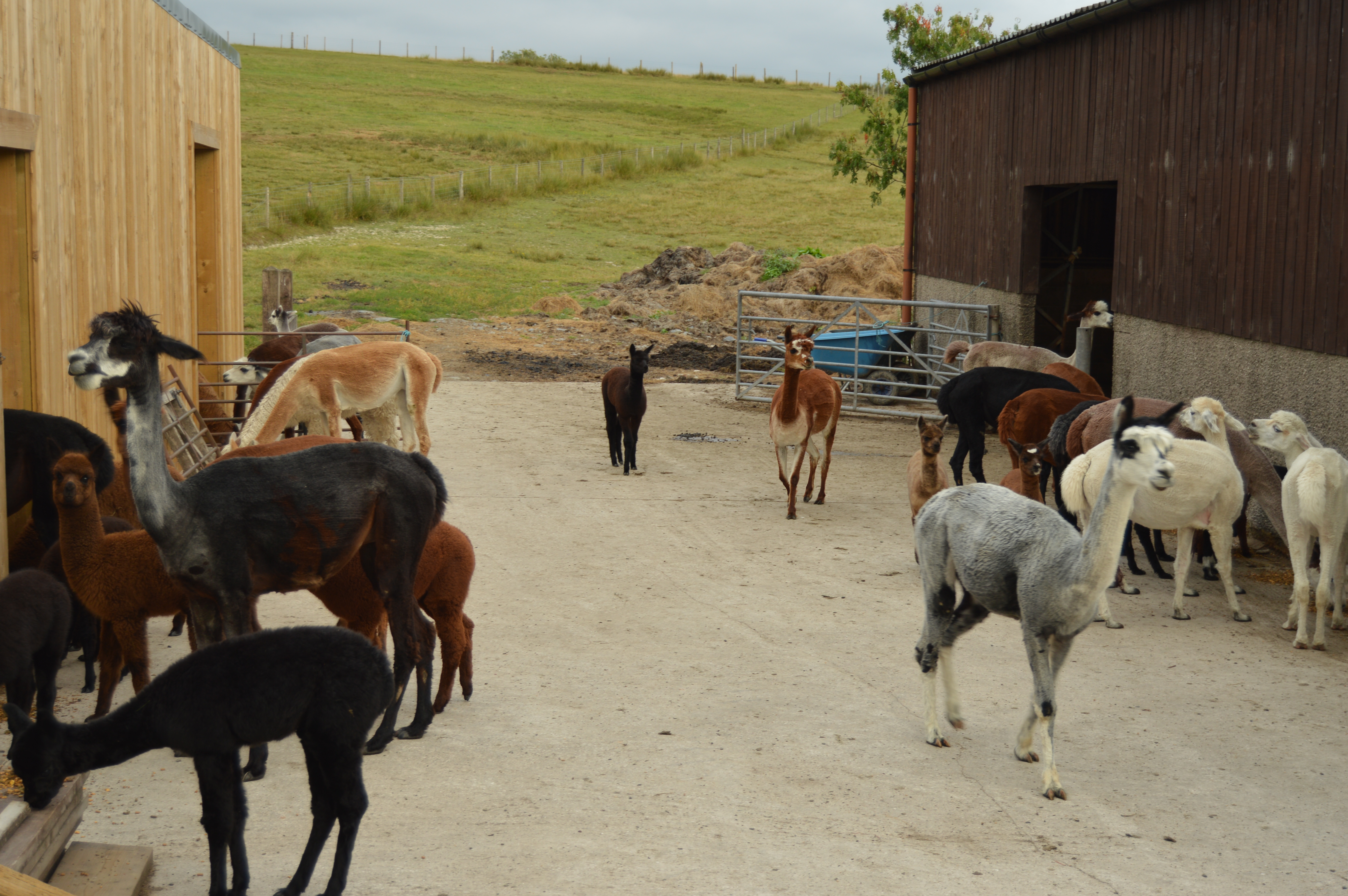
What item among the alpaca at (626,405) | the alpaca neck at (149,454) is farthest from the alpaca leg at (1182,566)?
the alpaca neck at (149,454)

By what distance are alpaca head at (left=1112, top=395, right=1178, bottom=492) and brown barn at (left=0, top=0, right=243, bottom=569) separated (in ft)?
19.8

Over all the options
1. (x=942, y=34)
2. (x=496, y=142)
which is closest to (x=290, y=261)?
(x=942, y=34)

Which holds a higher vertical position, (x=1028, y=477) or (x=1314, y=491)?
(x=1314, y=491)

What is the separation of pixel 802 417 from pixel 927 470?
2.32 metres

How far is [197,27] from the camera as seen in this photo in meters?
12.1

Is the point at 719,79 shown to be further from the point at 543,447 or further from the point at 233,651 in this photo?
the point at 233,651

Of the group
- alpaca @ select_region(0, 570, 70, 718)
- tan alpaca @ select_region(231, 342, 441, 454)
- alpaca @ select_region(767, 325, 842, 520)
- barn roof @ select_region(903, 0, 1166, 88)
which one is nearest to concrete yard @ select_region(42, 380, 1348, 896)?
alpaca @ select_region(0, 570, 70, 718)

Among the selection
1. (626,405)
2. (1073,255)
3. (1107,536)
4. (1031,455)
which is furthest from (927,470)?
(1073,255)

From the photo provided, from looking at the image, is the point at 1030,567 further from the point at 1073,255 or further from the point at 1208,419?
the point at 1073,255

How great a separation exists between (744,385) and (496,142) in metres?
40.7

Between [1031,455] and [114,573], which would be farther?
[1031,455]

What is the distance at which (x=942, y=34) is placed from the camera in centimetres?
2639

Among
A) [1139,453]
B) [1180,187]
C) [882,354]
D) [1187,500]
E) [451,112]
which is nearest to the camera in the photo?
[1139,453]

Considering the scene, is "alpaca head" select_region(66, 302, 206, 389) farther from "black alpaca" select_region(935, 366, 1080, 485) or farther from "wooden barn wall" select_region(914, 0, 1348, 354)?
"wooden barn wall" select_region(914, 0, 1348, 354)
